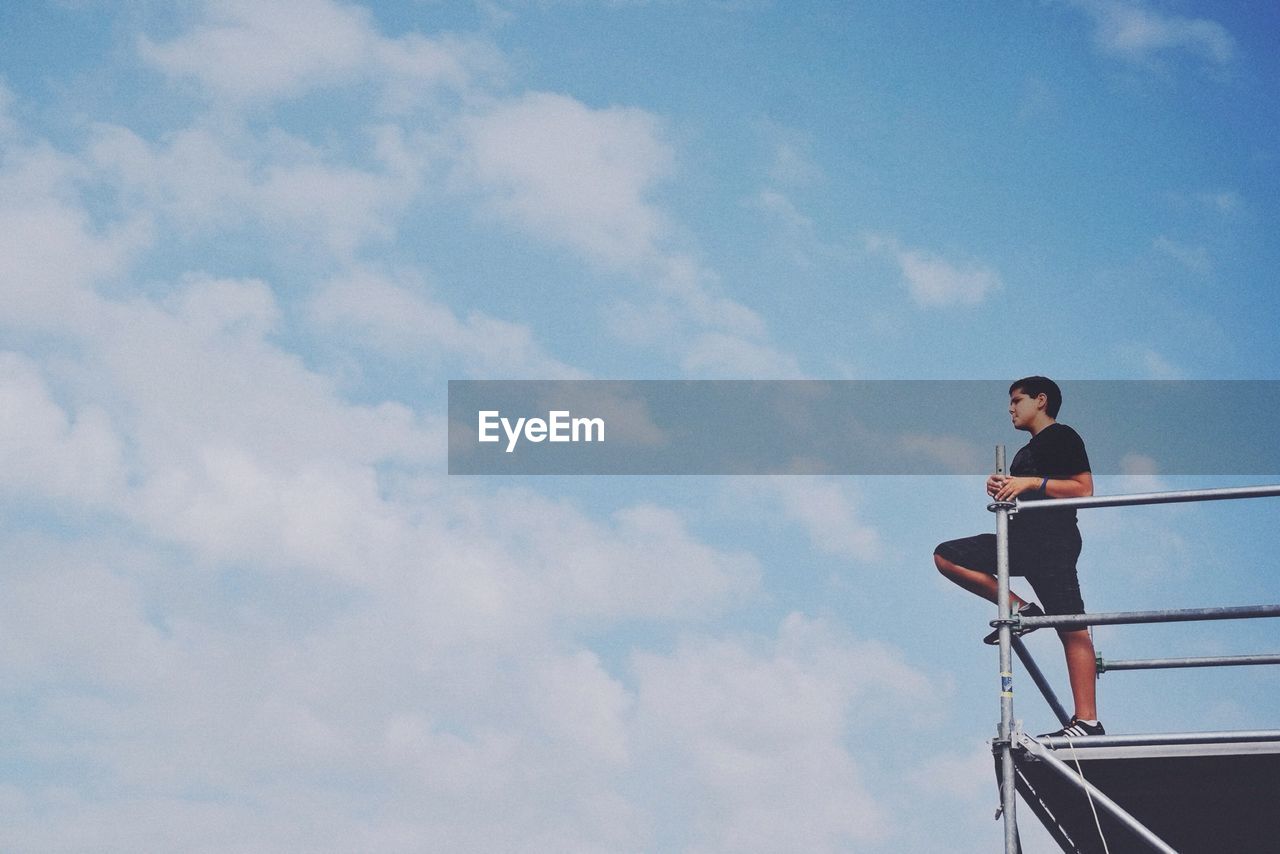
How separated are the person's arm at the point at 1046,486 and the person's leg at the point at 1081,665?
685 millimetres

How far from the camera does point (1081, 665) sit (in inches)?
259

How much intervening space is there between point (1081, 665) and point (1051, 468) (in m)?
1.00

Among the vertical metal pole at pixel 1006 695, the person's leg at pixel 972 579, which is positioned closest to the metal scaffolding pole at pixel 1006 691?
the vertical metal pole at pixel 1006 695

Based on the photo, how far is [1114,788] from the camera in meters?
6.48

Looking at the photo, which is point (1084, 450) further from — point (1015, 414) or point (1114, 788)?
point (1114, 788)

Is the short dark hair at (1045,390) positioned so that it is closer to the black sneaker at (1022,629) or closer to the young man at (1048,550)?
the young man at (1048,550)

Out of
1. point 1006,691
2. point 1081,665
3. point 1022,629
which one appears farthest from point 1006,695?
point 1081,665

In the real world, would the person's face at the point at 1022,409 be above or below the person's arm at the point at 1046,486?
above

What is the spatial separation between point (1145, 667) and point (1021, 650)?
2.62 ft

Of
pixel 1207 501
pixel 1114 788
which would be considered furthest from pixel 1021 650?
pixel 1207 501

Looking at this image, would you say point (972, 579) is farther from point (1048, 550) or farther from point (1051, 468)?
point (1051, 468)

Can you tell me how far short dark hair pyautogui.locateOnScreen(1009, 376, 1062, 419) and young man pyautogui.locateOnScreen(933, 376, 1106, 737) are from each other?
12 cm

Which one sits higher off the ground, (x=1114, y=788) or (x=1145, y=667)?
(x=1145, y=667)

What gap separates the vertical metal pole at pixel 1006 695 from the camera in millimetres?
6051
